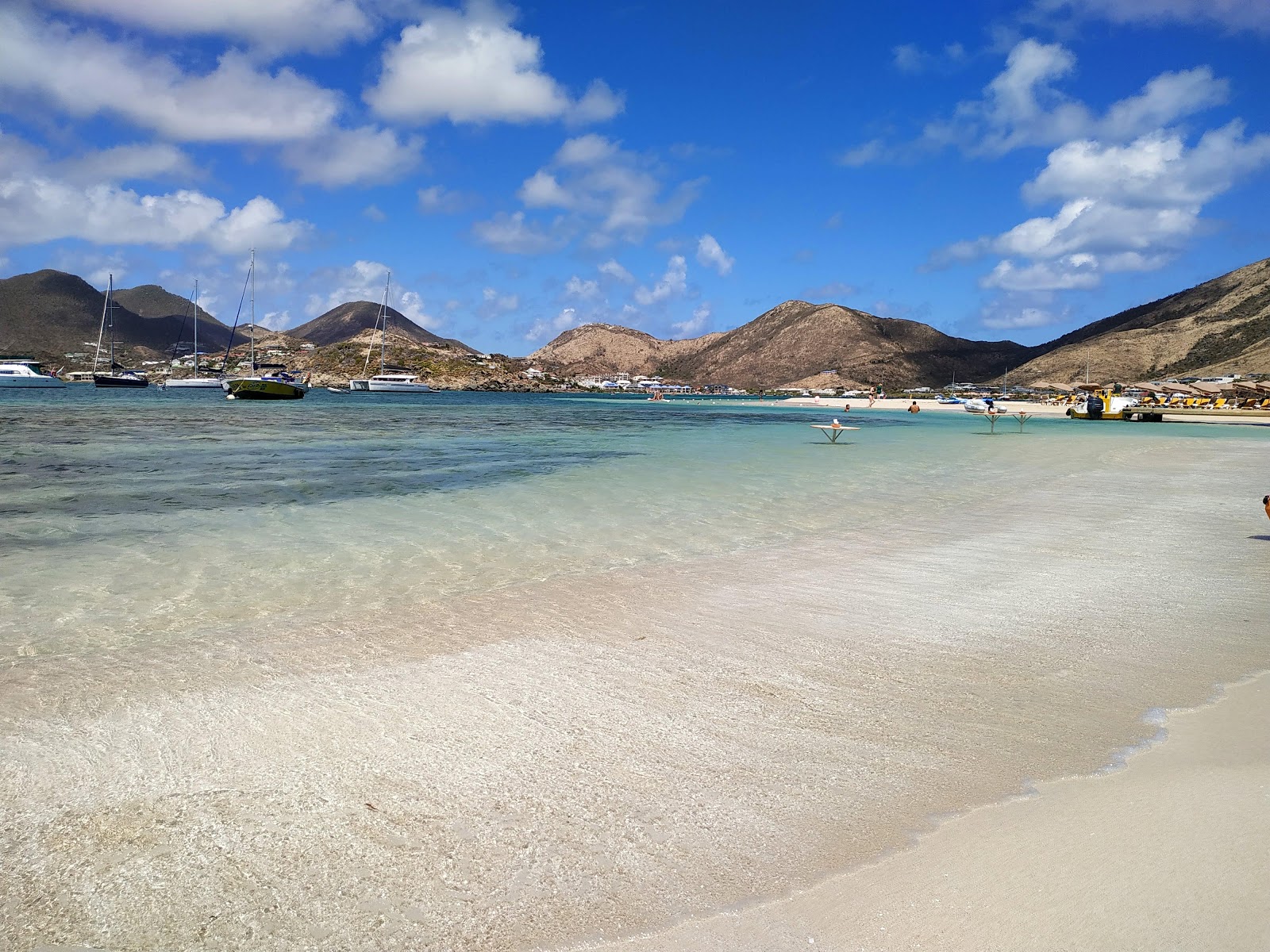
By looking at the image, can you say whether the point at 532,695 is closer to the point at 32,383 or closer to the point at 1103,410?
the point at 1103,410

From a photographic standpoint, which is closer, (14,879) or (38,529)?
(14,879)

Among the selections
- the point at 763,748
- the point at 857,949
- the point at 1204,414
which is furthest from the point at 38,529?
the point at 1204,414

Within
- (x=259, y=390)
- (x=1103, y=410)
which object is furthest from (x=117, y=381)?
(x=1103, y=410)

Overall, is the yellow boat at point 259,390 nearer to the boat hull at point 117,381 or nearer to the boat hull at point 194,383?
the boat hull at point 194,383

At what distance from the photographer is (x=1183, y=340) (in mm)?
146125

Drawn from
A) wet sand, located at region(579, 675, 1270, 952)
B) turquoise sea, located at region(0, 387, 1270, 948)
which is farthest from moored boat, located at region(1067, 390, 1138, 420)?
wet sand, located at region(579, 675, 1270, 952)

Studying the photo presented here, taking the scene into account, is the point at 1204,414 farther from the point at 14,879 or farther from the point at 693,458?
the point at 14,879

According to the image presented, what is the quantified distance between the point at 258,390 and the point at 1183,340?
157m

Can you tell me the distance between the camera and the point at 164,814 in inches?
136

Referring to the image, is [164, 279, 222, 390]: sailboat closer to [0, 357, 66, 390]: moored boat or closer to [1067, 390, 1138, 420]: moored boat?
[0, 357, 66, 390]: moored boat

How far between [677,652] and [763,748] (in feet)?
5.85

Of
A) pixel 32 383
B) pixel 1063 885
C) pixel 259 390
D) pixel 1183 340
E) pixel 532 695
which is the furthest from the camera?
pixel 1183 340

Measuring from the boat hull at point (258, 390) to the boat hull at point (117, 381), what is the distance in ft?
150

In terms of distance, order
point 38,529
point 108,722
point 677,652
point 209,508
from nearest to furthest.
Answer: point 108,722, point 677,652, point 38,529, point 209,508
